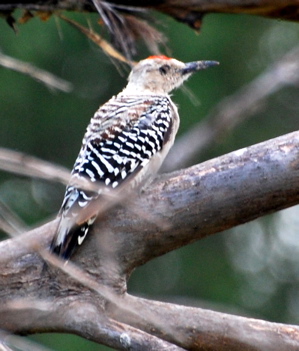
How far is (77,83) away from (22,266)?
27.1 ft

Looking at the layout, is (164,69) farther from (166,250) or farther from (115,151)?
(166,250)

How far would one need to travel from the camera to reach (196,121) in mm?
12000

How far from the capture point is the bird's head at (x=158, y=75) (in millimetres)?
6402

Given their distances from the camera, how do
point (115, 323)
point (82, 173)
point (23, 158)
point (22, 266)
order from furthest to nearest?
1. point (82, 173)
2. point (22, 266)
3. point (115, 323)
4. point (23, 158)

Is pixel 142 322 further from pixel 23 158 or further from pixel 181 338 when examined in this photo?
pixel 23 158

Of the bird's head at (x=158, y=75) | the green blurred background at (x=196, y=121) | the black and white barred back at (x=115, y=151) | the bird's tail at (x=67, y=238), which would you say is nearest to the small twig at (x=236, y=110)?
the bird's head at (x=158, y=75)

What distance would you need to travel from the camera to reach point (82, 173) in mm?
5113

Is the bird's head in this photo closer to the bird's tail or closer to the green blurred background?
the bird's tail

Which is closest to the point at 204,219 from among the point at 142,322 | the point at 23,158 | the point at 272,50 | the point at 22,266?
the point at 142,322

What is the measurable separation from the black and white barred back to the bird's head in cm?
38

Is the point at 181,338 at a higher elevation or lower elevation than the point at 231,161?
lower

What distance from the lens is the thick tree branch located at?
4.47 metres

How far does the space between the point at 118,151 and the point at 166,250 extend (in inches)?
31.3

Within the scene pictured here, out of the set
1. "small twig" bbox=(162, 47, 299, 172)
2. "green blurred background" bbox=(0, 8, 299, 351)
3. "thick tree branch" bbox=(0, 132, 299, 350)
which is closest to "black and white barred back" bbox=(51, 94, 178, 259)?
"thick tree branch" bbox=(0, 132, 299, 350)
